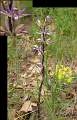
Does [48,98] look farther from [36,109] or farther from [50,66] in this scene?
[50,66]

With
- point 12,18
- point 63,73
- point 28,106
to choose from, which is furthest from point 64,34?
point 12,18

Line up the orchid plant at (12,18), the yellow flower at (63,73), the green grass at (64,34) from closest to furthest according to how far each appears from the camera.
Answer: the orchid plant at (12,18), the yellow flower at (63,73), the green grass at (64,34)

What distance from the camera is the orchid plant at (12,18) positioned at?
1.15 metres

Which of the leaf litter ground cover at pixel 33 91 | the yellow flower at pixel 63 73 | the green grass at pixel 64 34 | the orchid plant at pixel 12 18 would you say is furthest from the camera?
the green grass at pixel 64 34

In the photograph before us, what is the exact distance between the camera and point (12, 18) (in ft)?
4.08

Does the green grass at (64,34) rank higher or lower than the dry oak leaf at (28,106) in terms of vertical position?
higher

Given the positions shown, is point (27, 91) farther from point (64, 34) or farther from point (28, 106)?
point (64, 34)

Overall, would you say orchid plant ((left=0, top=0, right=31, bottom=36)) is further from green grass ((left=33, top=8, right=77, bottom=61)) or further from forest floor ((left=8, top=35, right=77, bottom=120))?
green grass ((left=33, top=8, right=77, bottom=61))

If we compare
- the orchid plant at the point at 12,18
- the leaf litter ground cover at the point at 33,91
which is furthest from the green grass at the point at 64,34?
the orchid plant at the point at 12,18

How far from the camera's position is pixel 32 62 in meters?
1.95

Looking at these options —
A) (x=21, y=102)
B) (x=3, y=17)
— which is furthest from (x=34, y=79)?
(x=3, y=17)

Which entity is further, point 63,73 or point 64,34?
point 64,34

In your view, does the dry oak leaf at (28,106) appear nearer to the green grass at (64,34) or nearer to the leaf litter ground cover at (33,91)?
the leaf litter ground cover at (33,91)

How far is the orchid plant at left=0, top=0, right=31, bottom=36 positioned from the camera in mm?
1148
